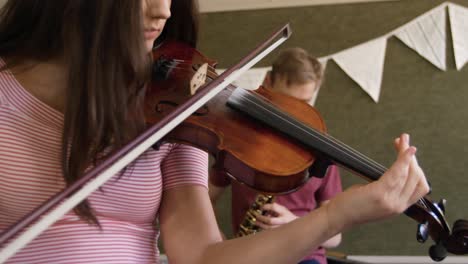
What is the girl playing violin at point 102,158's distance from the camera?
24.4 inches

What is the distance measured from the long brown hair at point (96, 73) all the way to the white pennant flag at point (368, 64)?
1.27 meters

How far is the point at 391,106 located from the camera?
1.80 m

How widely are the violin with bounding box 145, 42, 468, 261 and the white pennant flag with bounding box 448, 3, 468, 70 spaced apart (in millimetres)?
1101

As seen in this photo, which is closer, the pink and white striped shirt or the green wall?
the pink and white striped shirt

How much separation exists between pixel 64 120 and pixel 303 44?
135 centimetres

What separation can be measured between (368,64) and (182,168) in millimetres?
1242

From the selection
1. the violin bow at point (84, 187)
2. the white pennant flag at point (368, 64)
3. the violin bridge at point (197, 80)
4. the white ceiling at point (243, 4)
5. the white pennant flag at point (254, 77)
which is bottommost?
the white pennant flag at point (254, 77)

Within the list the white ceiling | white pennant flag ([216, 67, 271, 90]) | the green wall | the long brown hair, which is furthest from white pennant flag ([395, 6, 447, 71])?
the long brown hair

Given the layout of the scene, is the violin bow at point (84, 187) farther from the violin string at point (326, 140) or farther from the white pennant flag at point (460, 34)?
the white pennant flag at point (460, 34)

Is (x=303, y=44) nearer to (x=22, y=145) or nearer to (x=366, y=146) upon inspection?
(x=366, y=146)

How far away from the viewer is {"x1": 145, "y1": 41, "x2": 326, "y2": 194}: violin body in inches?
28.1

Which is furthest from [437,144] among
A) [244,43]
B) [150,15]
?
[150,15]

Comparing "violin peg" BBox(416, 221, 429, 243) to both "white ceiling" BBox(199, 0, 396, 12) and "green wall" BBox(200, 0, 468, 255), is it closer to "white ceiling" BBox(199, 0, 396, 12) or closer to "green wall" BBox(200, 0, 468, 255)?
"green wall" BBox(200, 0, 468, 255)

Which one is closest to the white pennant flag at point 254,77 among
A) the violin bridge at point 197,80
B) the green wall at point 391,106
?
the green wall at point 391,106
